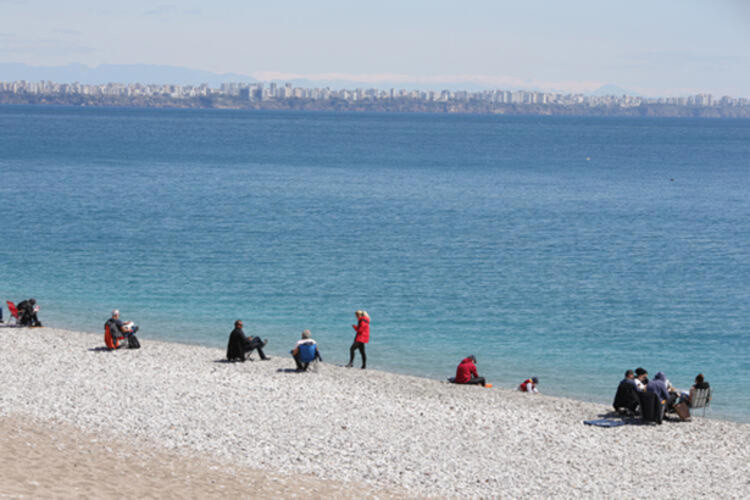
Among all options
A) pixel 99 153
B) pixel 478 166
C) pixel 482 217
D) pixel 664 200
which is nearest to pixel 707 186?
pixel 664 200

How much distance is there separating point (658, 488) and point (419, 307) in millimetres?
21637

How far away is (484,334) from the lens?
33500mm

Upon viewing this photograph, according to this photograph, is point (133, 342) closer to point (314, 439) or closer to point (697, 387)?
point (314, 439)

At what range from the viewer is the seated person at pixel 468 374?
81.6 feet

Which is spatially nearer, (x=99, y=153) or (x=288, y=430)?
(x=288, y=430)

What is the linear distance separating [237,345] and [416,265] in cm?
2298

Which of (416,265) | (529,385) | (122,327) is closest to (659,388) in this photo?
(529,385)

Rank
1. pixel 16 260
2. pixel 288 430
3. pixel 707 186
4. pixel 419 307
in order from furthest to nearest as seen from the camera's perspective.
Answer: pixel 707 186 < pixel 16 260 < pixel 419 307 < pixel 288 430

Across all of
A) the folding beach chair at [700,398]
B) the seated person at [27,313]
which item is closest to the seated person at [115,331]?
the seated person at [27,313]

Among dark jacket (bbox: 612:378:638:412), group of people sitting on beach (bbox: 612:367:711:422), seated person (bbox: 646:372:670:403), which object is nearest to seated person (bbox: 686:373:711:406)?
group of people sitting on beach (bbox: 612:367:711:422)

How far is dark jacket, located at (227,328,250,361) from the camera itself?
1008 inches

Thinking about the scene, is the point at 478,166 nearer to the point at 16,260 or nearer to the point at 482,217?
the point at 482,217

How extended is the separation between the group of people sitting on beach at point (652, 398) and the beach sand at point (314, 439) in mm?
406

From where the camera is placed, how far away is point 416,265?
47.6 meters
